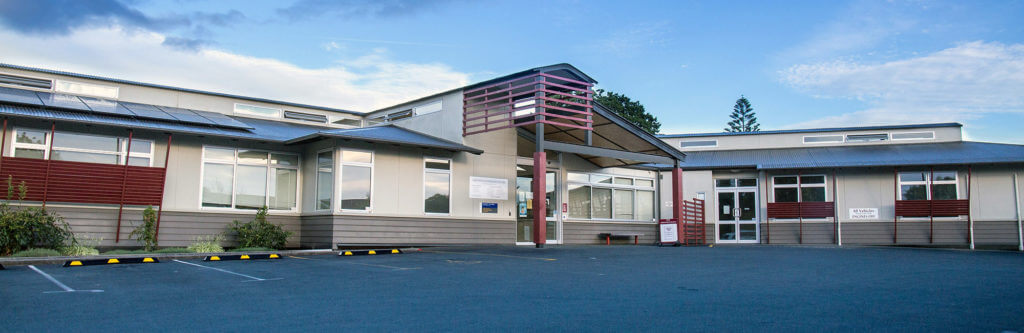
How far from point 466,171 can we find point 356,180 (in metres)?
2.93

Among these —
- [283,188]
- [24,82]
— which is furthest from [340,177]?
[24,82]

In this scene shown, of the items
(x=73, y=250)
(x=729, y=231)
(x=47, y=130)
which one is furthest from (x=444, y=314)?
(x=729, y=231)

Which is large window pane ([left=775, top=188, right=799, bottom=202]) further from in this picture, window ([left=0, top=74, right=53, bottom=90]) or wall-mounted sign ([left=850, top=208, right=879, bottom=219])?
window ([left=0, top=74, right=53, bottom=90])

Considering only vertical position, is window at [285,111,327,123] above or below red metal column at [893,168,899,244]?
above

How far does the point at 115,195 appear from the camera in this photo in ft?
43.5

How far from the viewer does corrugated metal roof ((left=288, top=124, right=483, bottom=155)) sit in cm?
1430

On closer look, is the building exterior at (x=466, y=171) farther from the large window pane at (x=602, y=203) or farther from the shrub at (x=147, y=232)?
the shrub at (x=147, y=232)

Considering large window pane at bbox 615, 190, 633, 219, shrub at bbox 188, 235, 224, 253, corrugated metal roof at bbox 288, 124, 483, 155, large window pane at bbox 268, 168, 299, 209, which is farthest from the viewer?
large window pane at bbox 615, 190, 633, 219

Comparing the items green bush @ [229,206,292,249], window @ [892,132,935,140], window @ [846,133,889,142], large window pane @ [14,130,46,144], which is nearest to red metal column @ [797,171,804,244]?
window @ [846,133,889,142]

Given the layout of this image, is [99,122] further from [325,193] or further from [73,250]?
[325,193]

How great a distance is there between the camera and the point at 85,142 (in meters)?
13.3

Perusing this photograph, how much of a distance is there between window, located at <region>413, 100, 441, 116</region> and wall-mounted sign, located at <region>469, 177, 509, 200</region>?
2.05m

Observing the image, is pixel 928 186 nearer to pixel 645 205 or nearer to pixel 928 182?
pixel 928 182

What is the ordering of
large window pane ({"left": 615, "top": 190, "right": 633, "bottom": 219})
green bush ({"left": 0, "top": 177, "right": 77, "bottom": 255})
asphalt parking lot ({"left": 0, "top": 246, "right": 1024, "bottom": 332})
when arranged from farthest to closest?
large window pane ({"left": 615, "top": 190, "right": 633, "bottom": 219}) → green bush ({"left": 0, "top": 177, "right": 77, "bottom": 255}) → asphalt parking lot ({"left": 0, "top": 246, "right": 1024, "bottom": 332})
